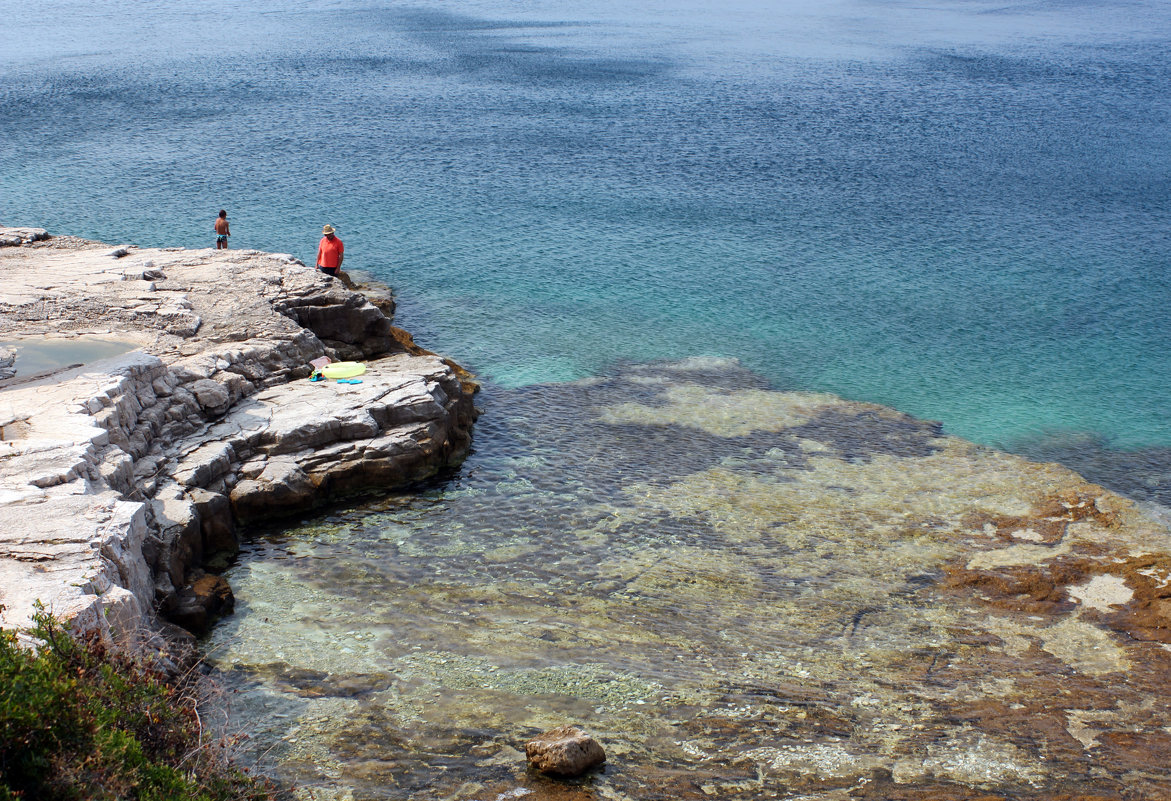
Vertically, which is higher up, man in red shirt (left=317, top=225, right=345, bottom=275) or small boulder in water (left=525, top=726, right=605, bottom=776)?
man in red shirt (left=317, top=225, right=345, bottom=275)

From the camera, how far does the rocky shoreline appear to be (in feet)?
38.0

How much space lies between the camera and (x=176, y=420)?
1638 cm

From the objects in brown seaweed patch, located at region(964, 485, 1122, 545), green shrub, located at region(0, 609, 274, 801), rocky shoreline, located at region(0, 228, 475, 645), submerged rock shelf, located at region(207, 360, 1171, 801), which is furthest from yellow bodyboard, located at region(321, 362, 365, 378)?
brown seaweed patch, located at region(964, 485, 1122, 545)

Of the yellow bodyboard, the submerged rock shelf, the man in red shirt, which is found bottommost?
the submerged rock shelf

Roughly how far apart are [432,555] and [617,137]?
1256 inches

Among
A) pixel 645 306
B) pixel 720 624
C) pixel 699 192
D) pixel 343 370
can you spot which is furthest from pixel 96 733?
pixel 699 192

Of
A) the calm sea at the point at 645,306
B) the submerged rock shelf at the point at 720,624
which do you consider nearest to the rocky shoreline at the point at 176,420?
the submerged rock shelf at the point at 720,624

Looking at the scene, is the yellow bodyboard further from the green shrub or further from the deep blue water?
the green shrub

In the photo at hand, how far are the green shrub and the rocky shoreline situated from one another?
915mm

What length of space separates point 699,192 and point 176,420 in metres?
25.2

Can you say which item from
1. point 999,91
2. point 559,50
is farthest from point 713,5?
point 999,91

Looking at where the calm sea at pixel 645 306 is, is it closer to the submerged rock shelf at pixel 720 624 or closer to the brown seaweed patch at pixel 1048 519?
the submerged rock shelf at pixel 720 624

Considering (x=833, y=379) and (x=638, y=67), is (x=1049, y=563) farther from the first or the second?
(x=638, y=67)

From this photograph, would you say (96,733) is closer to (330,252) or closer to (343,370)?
(343,370)
